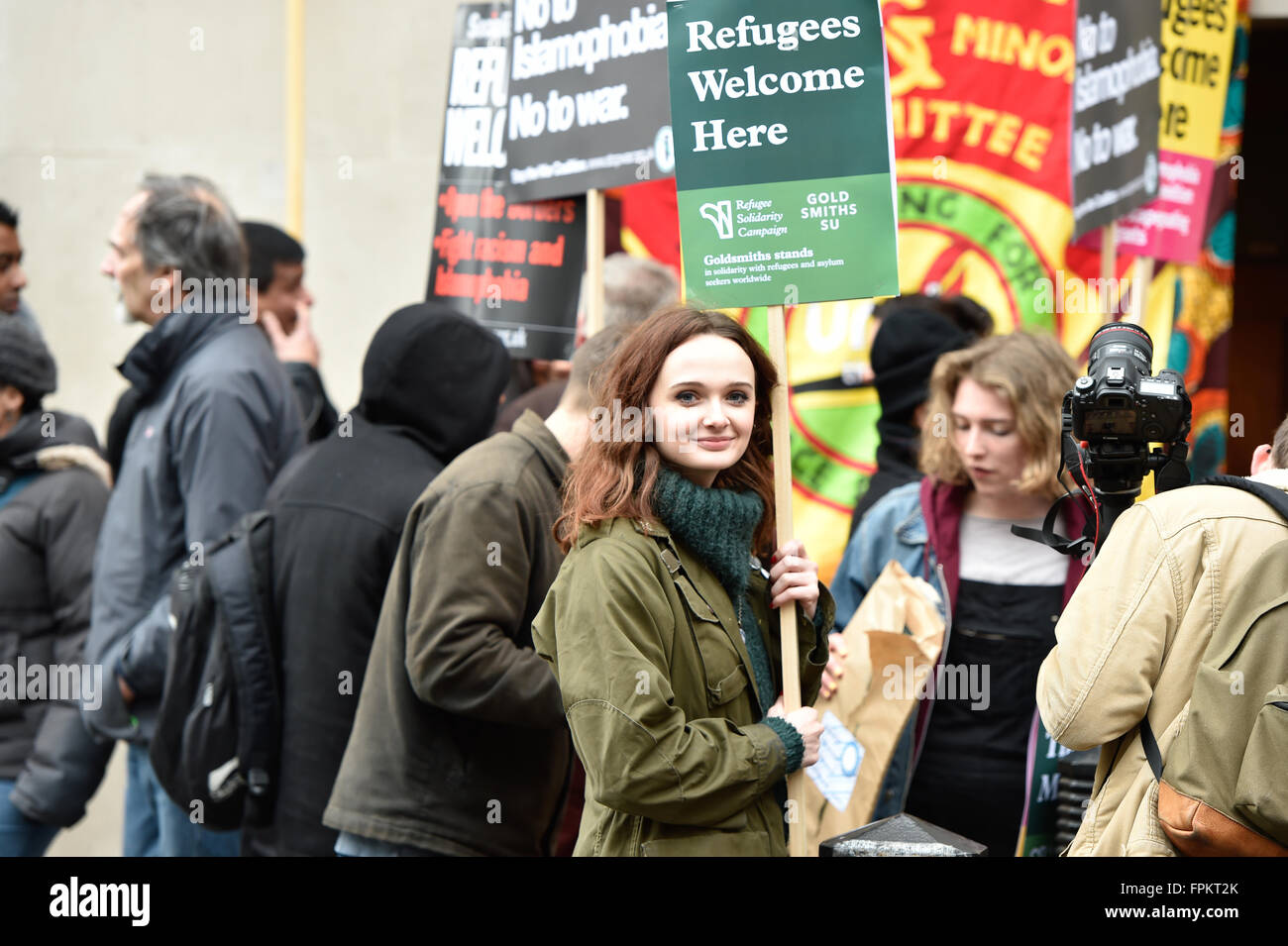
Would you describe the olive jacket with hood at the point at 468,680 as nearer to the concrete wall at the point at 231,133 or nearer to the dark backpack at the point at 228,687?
the dark backpack at the point at 228,687

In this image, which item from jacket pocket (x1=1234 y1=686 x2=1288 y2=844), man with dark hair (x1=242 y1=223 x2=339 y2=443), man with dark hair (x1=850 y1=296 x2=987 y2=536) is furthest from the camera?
man with dark hair (x1=242 y1=223 x2=339 y2=443)

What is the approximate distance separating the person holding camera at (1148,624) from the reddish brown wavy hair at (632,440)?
74cm

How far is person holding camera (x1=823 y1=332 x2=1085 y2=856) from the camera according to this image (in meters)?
3.71

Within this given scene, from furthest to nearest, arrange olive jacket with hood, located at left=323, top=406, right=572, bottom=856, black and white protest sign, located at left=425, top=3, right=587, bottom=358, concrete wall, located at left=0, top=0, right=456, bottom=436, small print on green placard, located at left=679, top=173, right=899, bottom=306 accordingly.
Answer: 1. concrete wall, located at left=0, top=0, right=456, bottom=436
2. black and white protest sign, located at left=425, top=3, right=587, bottom=358
3. olive jacket with hood, located at left=323, top=406, right=572, bottom=856
4. small print on green placard, located at left=679, top=173, right=899, bottom=306

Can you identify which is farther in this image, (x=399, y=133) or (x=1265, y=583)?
(x=399, y=133)

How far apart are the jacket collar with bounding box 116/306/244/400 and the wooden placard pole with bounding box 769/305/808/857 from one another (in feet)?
7.05

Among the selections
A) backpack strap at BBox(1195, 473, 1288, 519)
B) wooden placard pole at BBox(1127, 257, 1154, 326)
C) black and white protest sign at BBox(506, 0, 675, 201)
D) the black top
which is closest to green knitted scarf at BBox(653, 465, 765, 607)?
backpack strap at BBox(1195, 473, 1288, 519)

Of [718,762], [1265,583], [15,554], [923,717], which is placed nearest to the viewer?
[1265,583]

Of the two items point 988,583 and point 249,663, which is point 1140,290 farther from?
point 249,663

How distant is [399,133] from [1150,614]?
543cm

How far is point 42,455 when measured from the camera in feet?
15.2

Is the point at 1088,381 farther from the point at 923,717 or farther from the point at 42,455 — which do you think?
the point at 42,455
